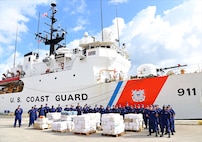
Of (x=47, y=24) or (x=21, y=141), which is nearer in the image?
(x=21, y=141)

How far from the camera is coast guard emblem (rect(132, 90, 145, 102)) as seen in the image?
10.4m

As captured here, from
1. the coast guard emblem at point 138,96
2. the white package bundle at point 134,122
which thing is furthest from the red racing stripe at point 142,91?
the white package bundle at point 134,122

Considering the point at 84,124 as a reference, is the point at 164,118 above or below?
above

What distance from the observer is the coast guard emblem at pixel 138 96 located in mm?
10392

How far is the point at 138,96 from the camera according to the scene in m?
10.5

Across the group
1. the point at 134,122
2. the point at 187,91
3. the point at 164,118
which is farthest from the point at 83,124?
the point at 187,91

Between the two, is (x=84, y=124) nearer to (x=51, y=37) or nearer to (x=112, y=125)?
(x=112, y=125)

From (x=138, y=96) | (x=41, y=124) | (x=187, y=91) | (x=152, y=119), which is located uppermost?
(x=187, y=91)

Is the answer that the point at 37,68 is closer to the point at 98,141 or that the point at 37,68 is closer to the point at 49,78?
the point at 49,78

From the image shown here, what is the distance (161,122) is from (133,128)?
123 cm

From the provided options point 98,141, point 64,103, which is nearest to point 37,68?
point 64,103

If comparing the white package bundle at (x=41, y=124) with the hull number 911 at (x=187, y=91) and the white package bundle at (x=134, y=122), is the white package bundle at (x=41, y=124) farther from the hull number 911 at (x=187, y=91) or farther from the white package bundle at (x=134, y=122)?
the hull number 911 at (x=187, y=91)

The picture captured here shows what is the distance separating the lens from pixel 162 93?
9906 mm

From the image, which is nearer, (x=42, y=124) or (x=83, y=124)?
(x=83, y=124)
